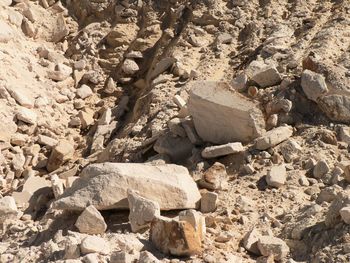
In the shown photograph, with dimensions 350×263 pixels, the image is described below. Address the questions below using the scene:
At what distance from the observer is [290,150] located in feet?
19.6

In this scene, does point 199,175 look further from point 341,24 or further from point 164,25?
point 164,25

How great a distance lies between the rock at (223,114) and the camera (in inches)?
241

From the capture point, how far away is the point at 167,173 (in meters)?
5.47

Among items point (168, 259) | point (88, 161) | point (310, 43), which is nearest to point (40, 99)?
point (88, 161)

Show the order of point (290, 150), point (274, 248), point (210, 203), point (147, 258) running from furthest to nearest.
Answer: point (290, 150) < point (210, 203) < point (274, 248) < point (147, 258)

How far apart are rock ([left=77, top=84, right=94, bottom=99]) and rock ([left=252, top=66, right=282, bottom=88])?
8.43 feet

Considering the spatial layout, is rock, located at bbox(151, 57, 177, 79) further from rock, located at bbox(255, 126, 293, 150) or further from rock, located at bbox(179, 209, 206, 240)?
rock, located at bbox(179, 209, 206, 240)

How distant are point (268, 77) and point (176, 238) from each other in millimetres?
2603

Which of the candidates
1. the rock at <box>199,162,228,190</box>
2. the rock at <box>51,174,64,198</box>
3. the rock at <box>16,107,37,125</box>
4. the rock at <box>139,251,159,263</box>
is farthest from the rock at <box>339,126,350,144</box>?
the rock at <box>16,107,37,125</box>

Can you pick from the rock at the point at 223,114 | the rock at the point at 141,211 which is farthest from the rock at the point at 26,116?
the rock at the point at 141,211

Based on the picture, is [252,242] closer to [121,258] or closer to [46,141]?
[121,258]

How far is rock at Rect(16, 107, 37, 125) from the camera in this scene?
7.78 metres

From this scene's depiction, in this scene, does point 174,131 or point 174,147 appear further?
point 174,131

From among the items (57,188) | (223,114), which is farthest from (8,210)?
(223,114)
